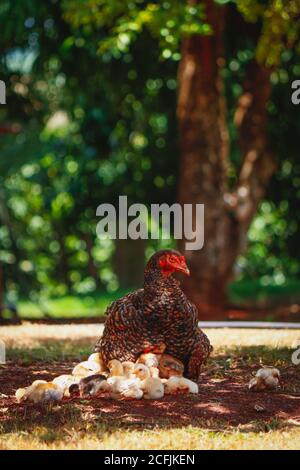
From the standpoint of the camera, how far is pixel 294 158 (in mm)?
15859

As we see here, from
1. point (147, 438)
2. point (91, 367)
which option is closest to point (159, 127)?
point (91, 367)

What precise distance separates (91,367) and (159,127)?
1138 cm

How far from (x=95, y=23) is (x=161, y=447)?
8.44m

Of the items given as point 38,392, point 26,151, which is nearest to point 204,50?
point 26,151

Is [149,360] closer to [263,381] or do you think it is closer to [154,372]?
[154,372]

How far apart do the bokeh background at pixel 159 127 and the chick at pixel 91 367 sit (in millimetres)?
4325

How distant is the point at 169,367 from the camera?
556 centimetres

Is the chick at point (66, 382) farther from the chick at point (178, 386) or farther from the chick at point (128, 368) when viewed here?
the chick at point (178, 386)

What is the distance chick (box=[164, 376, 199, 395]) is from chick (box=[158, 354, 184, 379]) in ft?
1.03

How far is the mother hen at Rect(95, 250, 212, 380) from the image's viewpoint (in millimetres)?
5484

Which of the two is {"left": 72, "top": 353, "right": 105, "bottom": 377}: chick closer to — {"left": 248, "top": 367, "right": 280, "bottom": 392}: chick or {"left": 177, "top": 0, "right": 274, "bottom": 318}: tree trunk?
{"left": 248, "top": 367, "right": 280, "bottom": 392}: chick

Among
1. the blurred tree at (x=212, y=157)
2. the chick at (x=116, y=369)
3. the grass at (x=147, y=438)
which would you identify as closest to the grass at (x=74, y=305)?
the blurred tree at (x=212, y=157)

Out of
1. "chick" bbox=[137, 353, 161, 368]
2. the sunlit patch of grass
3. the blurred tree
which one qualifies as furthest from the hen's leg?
the blurred tree

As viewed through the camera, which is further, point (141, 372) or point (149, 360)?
point (149, 360)
